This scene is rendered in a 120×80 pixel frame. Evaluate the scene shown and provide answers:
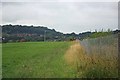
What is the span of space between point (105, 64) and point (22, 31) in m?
134

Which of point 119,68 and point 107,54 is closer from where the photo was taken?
point 119,68

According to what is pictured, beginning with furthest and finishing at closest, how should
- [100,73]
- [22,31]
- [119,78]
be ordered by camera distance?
1. [22,31]
2. [100,73]
3. [119,78]

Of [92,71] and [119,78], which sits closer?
[119,78]

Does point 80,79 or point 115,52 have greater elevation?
point 115,52

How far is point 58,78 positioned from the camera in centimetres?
1234

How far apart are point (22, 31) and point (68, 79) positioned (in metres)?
133

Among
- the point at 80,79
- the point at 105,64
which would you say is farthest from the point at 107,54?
the point at 80,79

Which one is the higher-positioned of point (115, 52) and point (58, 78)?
point (115, 52)

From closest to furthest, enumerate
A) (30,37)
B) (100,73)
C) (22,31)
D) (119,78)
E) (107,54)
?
(119,78) → (100,73) → (107,54) → (22,31) → (30,37)

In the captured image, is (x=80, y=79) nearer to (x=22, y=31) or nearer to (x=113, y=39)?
(x=113, y=39)

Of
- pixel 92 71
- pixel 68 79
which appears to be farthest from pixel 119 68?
pixel 68 79

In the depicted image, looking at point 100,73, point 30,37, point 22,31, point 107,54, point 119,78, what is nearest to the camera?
point 119,78

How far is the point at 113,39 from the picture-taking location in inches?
438

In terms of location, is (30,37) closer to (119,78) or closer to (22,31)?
(22,31)
